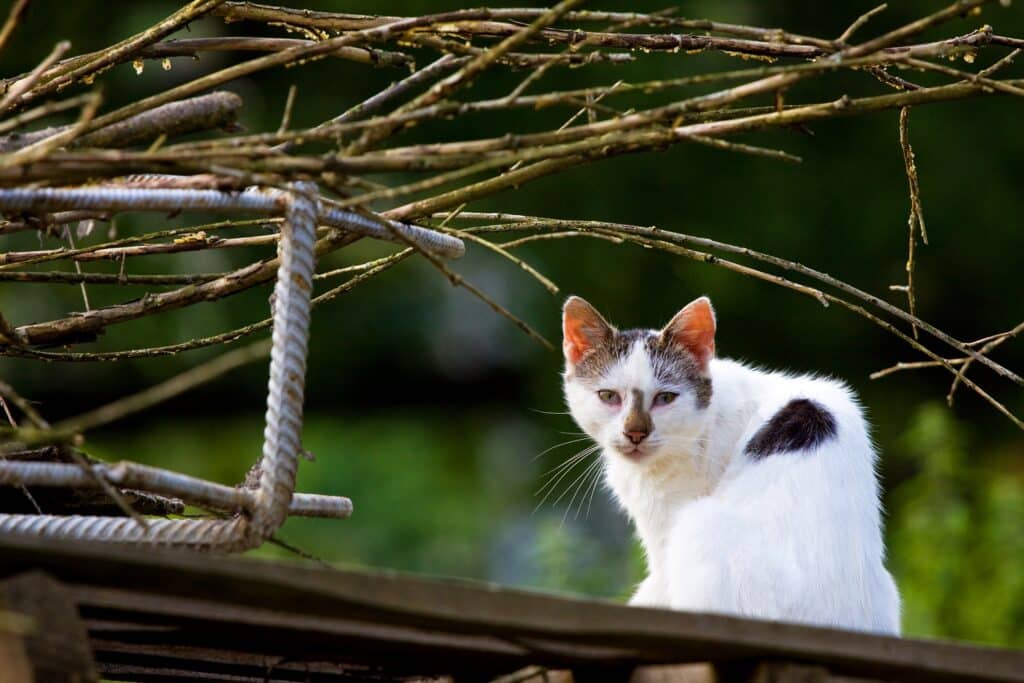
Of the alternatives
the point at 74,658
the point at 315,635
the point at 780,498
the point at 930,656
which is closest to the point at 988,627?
the point at 780,498

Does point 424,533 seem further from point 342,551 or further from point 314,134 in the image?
point 314,134

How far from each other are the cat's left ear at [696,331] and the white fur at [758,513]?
0.11 metres

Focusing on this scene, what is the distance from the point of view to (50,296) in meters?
6.42

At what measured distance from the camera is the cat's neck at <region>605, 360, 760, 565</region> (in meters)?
2.68

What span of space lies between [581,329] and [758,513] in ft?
3.10

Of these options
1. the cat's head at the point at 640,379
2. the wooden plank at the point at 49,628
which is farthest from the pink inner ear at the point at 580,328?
the wooden plank at the point at 49,628

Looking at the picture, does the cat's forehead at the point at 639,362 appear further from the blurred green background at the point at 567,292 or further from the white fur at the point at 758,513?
the blurred green background at the point at 567,292

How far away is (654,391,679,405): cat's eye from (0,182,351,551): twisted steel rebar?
137 cm

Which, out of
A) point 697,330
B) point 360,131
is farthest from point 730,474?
point 360,131

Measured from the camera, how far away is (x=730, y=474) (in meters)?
2.55

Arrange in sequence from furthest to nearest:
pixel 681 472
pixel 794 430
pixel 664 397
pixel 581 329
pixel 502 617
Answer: pixel 581 329, pixel 664 397, pixel 681 472, pixel 794 430, pixel 502 617

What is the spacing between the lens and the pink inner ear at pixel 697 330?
9.74 ft

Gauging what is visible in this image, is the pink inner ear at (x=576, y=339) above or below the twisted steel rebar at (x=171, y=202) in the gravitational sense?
above

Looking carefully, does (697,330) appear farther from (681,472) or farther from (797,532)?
(797,532)
